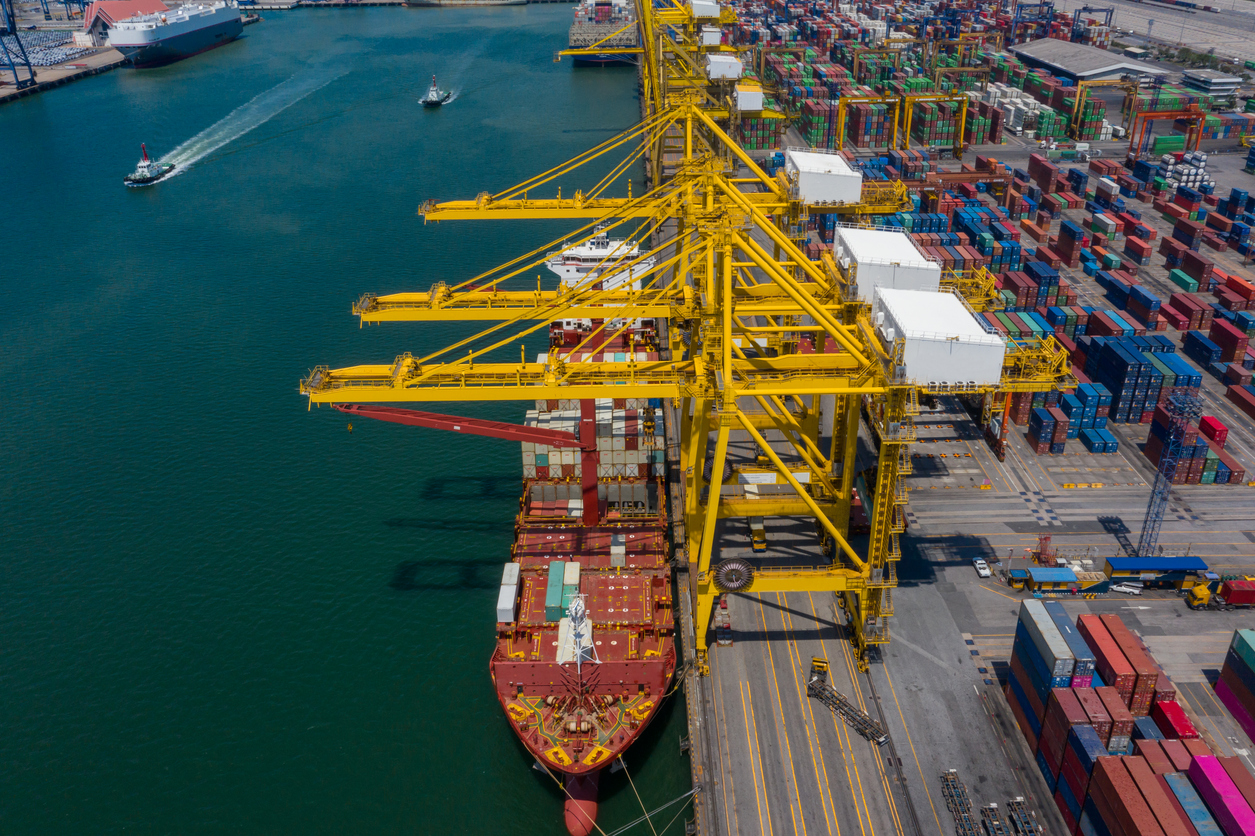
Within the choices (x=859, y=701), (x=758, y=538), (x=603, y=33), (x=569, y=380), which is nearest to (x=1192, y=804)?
(x=859, y=701)

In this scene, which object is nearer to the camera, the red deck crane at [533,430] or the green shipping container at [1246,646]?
the green shipping container at [1246,646]

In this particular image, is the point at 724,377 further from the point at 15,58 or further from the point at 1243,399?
the point at 15,58

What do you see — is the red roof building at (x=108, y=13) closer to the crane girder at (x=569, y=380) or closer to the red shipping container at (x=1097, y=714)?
the crane girder at (x=569, y=380)

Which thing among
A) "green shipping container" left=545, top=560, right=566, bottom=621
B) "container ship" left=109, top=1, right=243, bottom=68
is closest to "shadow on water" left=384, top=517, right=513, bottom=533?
"green shipping container" left=545, top=560, right=566, bottom=621

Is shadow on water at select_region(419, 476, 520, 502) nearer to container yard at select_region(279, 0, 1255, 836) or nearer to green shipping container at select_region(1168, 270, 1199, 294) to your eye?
container yard at select_region(279, 0, 1255, 836)

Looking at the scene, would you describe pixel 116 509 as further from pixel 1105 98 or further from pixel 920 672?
pixel 1105 98

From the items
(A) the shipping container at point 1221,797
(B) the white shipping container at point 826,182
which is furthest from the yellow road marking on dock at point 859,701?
(B) the white shipping container at point 826,182

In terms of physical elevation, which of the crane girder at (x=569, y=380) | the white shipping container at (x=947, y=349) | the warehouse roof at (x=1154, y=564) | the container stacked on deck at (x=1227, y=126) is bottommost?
the warehouse roof at (x=1154, y=564)

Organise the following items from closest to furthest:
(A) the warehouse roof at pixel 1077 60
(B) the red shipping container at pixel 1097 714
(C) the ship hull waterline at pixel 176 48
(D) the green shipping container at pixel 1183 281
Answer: (B) the red shipping container at pixel 1097 714 → (D) the green shipping container at pixel 1183 281 → (A) the warehouse roof at pixel 1077 60 → (C) the ship hull waterline at pixel 176 48
